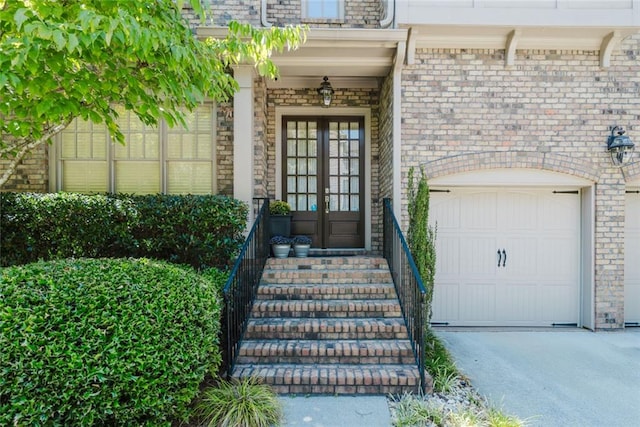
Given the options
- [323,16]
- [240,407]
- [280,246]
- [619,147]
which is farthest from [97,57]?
[619,147]

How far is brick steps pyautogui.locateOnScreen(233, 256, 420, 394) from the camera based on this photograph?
10.2 ft

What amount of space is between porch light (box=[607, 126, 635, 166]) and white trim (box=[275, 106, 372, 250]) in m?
3.34

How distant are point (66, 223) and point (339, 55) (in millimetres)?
4087

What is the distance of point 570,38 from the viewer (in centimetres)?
467

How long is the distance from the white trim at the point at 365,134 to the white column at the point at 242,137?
104 cm

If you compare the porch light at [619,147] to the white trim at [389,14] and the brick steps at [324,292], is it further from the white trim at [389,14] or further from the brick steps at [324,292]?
the brick steps at [324,292]

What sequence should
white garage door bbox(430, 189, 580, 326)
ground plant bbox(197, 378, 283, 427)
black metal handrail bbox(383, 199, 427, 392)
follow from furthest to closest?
white garage door bbox(430, 189, 580, 326) → black metal handrail bbox(383, 199, 427, 392) → ground plant bbox(197, 378, 283, 427)

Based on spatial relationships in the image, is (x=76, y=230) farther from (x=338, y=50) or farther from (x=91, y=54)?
(x=338, y=50)

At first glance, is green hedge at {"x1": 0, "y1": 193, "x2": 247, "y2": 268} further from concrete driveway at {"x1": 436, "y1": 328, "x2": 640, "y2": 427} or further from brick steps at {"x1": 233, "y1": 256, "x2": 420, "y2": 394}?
concrete driveway at {"x1": 436, "y1": 328, "x2": 640, "y2": 427}

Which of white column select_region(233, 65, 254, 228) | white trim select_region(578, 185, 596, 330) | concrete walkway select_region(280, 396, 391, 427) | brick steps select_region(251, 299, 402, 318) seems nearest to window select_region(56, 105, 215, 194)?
white column select_region(233, 65, 254, 228)

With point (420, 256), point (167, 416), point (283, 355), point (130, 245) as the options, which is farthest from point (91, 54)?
point (420, 256)

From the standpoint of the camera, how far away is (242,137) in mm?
4645

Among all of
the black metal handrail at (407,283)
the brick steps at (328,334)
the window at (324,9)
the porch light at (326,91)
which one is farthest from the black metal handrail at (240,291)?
the window at (324,9)

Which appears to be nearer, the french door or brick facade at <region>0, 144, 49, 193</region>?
brick facade at <region>0, 144, 49, 193</region>
